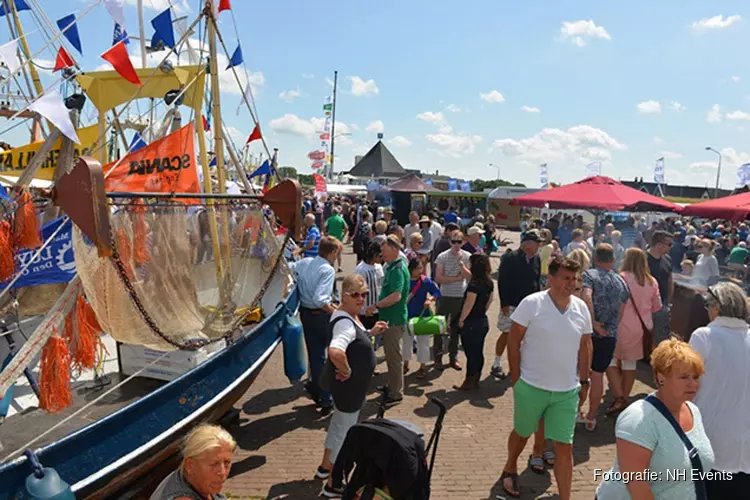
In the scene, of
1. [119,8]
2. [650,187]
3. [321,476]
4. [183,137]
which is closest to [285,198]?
[183,137]

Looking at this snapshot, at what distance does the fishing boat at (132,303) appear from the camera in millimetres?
3102

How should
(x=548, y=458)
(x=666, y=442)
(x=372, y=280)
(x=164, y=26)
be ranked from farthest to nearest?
(x=164, y=26), (x=372, y=280), (x=548, y=458), (x=666, y=442)

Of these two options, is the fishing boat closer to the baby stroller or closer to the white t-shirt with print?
the baby stroller

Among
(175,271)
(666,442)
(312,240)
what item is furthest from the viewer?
(312,240)

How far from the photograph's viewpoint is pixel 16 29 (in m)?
7.06

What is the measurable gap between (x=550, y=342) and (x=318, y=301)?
2.50m

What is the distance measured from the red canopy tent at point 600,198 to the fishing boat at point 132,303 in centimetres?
726

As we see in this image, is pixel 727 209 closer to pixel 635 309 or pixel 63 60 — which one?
pixel 635 309

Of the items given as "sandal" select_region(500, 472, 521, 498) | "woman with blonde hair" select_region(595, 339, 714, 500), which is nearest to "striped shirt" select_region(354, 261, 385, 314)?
"sandal" select_region(500, 472, 521, 498)

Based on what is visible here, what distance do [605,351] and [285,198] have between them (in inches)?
138

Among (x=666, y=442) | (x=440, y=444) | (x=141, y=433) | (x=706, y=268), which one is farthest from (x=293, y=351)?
(x=706, y=268)

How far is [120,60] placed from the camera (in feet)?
15.9

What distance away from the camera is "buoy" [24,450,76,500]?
2.66m

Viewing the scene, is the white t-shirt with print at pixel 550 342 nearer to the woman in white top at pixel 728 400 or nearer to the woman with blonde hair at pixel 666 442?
the woman in white top at pixel 728 400
